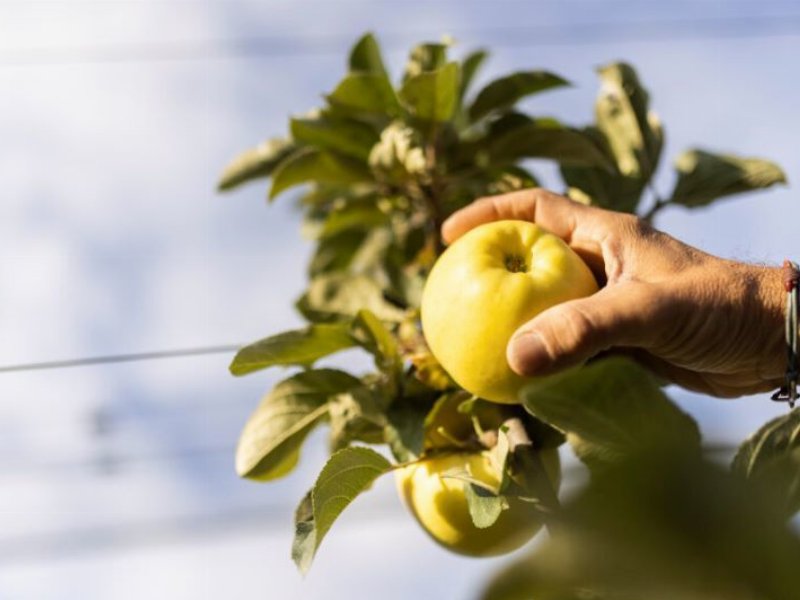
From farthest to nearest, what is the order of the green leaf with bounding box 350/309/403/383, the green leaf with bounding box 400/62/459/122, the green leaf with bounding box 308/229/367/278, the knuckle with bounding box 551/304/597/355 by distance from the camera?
the green leaf with bounding box 308/229/367/278 < the green leaf with bounding box 400/62/459/122 < the green leaf with bounding box 350/309/403/383 < the knuckle with bounding box 551/304/597/355

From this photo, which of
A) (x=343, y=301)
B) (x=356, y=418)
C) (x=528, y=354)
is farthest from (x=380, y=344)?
(x=528, y=354)

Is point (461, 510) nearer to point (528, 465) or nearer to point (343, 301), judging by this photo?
point (528, 465)

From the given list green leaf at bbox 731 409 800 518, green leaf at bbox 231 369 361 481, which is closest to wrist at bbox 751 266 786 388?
green leaf at bbox 731 409 800 518

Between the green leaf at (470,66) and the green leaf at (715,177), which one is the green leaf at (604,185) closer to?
the green leaf at (715,177)

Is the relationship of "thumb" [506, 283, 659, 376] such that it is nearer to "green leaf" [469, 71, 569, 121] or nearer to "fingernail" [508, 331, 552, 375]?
"fingernail" [508, 331, 552, 375]

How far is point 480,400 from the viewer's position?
1.11 m

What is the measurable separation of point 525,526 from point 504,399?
0.61 ft

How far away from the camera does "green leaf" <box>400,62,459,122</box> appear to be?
1.33 m

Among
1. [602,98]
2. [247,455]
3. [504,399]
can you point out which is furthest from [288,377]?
[602,98]

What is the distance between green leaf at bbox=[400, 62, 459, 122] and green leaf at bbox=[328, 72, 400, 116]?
0.13 feet

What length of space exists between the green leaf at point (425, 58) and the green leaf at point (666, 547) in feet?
3.56

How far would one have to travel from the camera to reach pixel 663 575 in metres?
0.46

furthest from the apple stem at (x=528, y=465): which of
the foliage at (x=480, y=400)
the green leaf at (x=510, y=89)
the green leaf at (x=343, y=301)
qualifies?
the green leaf at (x=510, y=89)

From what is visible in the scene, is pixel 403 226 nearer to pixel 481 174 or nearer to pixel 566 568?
pixel 481 174
